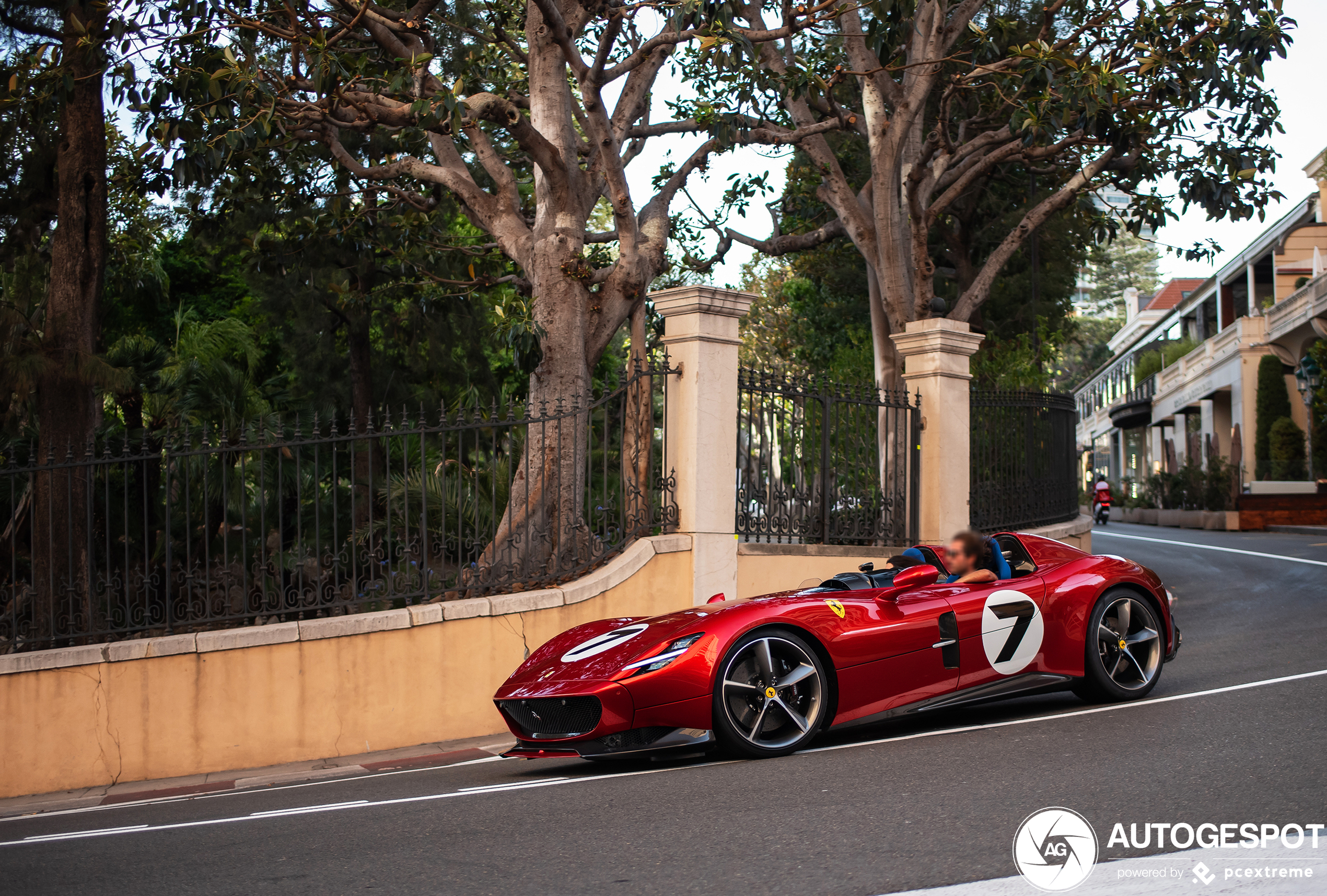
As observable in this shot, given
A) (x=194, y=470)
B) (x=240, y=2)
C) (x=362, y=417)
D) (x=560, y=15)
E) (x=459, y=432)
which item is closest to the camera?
(x=459, y=432)

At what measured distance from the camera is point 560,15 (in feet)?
33.6

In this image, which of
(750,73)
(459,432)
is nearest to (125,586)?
(459,432)

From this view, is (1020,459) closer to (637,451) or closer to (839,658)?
(637,451)

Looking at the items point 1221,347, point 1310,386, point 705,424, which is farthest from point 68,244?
point 1221,347

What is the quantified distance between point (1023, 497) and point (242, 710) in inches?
366

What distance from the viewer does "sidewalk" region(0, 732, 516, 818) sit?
25.9ft

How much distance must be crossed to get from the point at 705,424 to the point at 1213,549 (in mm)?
15956

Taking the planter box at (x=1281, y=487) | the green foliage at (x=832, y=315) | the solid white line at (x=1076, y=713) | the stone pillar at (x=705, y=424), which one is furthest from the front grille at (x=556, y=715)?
the planter box at (x=1281, y=487)

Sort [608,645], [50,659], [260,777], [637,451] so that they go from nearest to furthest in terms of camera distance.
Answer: [608,645] < [260,777] < [50,659] < [637,451]

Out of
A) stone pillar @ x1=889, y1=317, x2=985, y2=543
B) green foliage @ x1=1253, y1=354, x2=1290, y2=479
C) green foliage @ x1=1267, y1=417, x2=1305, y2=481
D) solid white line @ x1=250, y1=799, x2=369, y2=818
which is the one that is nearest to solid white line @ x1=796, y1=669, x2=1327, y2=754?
solid white line @ x1=250, y1=799, x2=369, y2=818

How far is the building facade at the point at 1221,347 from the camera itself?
37.6m

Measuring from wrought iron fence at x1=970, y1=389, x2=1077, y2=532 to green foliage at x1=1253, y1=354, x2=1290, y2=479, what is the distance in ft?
87.0

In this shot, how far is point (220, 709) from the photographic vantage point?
8500 millimetres

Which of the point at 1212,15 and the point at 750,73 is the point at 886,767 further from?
the point at 1212,15
